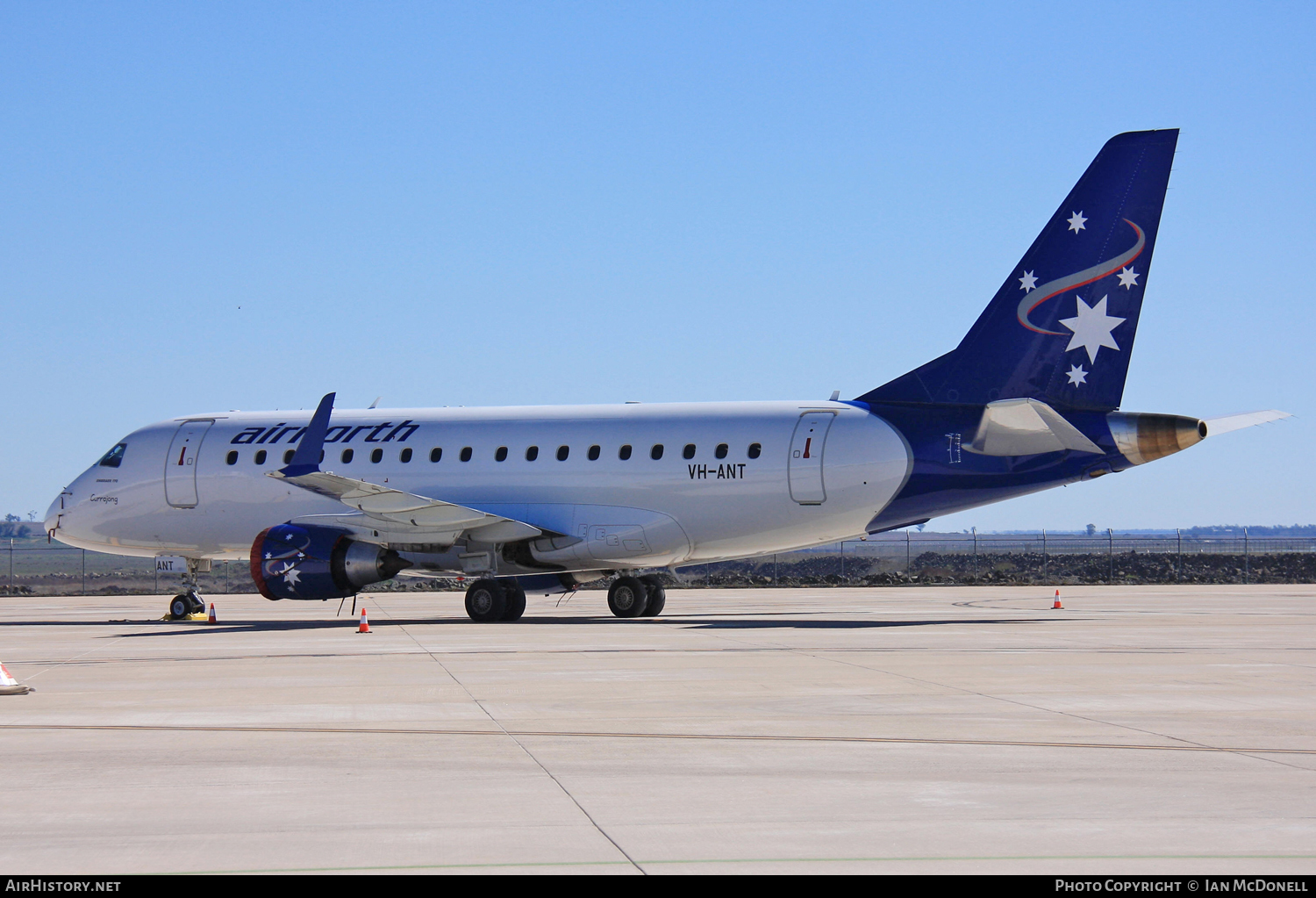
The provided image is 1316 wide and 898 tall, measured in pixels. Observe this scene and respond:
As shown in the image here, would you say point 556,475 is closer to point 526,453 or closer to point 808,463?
point 526,453

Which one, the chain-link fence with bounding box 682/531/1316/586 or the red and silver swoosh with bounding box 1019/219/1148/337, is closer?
the red and silver swoosh with bounding box 1019/219/1148/337

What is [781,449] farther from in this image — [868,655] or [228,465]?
[228,465]

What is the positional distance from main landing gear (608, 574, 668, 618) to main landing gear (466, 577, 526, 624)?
2.20 meters

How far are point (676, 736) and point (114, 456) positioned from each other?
23310 millimetres

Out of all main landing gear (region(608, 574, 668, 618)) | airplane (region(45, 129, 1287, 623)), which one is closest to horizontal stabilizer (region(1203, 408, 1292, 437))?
airplane (region(45, 129, 1287, 623))

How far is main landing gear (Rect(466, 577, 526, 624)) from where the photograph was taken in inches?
985

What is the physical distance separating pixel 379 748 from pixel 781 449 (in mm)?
15552

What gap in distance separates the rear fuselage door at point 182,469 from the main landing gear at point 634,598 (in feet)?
30.2

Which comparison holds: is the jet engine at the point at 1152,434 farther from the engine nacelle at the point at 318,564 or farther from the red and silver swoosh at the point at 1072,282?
the engine nacelle at the point at 318,564

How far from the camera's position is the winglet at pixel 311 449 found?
23.2 metres

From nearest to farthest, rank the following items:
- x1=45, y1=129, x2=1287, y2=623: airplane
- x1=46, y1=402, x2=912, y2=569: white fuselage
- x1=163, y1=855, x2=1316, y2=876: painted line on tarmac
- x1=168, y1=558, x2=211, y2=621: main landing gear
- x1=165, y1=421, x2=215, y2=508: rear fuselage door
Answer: x1=163, y1=855, x2=1316, y2=876: painted line on tarmac → x1=45, y1=129, x2=1287, y2=623: airplane → x1=46, y1=402, x2=912, y2=569: white fuselage → x1=168, y1=558, x2=211, y2=621: main landing gear → x1=165, y1=421, x2=215, y2=508: rear fuselage door

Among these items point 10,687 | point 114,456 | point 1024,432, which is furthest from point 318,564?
point 1024,432

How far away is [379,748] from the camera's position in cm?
923

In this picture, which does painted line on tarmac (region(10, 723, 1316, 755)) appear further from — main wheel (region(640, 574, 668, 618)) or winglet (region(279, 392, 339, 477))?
main wheel (region(640, 574, 668, 618))
